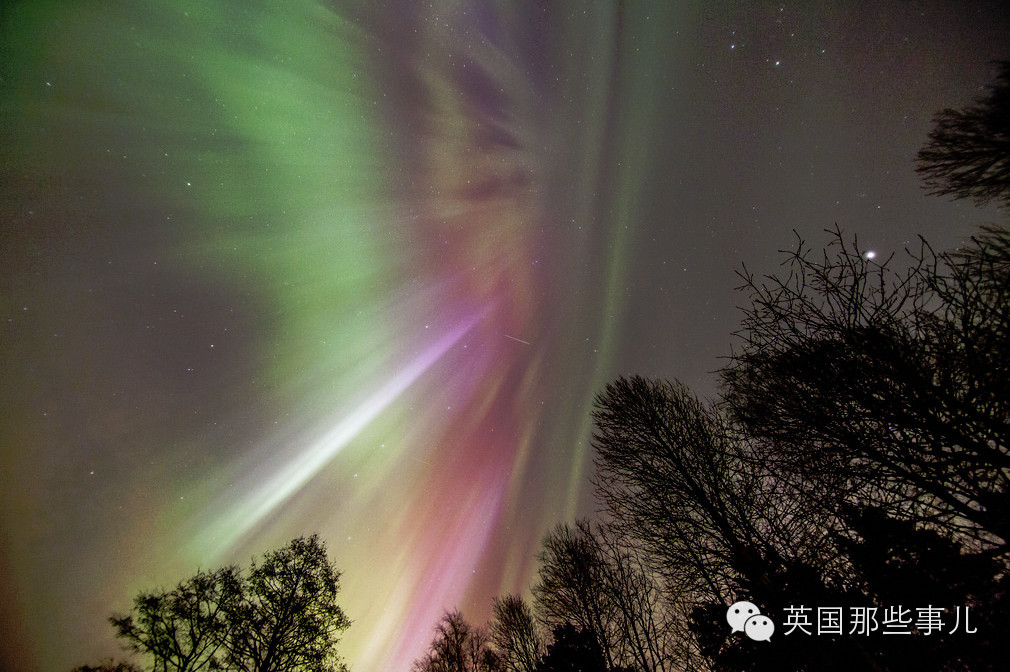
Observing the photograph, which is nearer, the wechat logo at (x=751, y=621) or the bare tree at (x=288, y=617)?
the wechat logo at (x=751, y=621)

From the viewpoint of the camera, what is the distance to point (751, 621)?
516 cm

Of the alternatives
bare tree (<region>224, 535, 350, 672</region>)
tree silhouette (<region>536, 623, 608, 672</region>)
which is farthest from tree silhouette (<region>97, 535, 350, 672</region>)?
tree silhouette (<region>536, 623, 608, 672</region>)

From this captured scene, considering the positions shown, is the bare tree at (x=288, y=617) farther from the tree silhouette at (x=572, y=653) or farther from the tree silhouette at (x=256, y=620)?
the tree silhouette at (x=572, y=653)

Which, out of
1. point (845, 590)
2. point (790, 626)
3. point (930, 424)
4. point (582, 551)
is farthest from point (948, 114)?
point (582, 551)

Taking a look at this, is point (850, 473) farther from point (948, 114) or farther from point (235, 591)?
→ point (235, 591)

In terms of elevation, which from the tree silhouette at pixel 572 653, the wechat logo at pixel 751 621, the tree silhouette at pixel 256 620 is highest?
the wechat logo at pixel 751 621

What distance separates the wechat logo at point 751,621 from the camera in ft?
16.0

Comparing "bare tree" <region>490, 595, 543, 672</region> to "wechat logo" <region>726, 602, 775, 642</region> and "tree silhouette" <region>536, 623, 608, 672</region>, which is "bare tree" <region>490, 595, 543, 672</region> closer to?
"tree silhouette" <region>536, 623, 608, 672</region>

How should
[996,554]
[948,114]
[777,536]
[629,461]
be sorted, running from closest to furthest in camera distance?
[996,554] → [948,114] → [777,536] → [629,461]

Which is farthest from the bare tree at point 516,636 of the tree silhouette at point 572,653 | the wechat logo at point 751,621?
the wechat logo at point 751,621

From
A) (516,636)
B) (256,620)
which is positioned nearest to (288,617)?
(256,620)

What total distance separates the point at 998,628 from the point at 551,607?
9242 millimetres

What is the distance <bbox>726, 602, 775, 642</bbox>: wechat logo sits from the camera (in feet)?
16.0

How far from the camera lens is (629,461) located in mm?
6219
